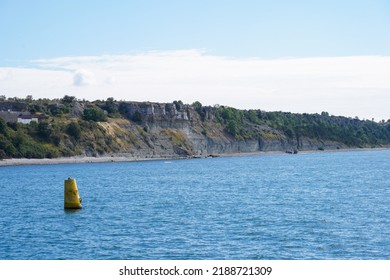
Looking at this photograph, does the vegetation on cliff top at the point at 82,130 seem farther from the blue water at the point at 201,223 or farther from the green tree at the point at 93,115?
the blue water at the point at 201,223

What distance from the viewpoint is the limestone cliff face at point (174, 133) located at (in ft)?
522

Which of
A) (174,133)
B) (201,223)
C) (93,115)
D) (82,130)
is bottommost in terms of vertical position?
(201,223)

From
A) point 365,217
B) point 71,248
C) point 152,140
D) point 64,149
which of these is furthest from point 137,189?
point 152,140

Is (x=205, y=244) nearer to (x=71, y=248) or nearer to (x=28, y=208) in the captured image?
(x=71, y=248)

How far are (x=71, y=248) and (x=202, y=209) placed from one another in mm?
15887

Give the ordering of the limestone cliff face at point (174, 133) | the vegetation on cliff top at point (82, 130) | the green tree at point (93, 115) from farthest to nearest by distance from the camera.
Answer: the limestone cliff face at point (174, 133), the green tree at point (93, 115), the vegetation on cliff top at point (82, 130)

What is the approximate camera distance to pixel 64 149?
13325 cm

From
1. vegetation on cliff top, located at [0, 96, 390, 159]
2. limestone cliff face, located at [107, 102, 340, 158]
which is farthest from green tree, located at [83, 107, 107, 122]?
limestone cliff face, located at [107, 102, 340, 158]

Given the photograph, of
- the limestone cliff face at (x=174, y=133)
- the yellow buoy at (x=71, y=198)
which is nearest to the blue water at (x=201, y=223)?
the yellow buoy at (x=71, y=198)

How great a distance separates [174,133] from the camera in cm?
16838

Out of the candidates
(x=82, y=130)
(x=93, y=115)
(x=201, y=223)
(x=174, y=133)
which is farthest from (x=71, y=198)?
(x=174, y=133)

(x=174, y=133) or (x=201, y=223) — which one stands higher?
(x=174, y=133)

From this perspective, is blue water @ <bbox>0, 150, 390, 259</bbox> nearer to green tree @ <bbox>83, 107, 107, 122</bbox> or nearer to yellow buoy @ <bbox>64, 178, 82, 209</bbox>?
yellow buoy @ <bbox>64, 178, 82, 209</bbox>

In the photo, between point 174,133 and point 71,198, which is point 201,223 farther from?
point 174,133
